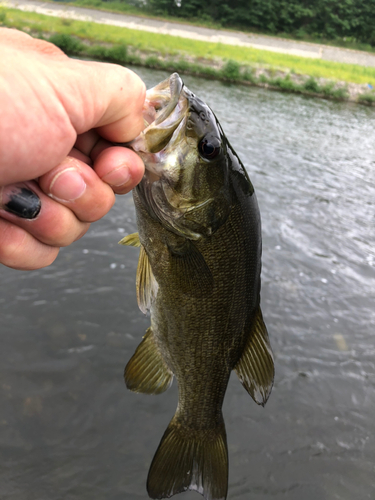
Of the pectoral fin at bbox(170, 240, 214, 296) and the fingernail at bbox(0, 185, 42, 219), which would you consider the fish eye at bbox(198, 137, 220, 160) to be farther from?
the fingernail at bbox(0, 185, 42, 219)

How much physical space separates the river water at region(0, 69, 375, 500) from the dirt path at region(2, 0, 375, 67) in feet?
88.2

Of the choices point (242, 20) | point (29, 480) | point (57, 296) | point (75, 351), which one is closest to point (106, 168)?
point (29, 480)

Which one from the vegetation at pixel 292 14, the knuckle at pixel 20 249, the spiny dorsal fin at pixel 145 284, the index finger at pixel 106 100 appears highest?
the index finger at pixel 106 100

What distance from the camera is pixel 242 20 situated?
129 feet

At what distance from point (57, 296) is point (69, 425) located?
1.88 meters

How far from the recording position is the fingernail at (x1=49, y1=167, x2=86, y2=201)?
1255mm

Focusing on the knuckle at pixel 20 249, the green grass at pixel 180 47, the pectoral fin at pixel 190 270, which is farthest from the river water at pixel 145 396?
the green grass at pixel 180 47

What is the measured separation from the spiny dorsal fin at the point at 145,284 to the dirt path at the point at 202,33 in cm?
3094

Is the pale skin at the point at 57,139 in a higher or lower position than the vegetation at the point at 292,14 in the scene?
higher

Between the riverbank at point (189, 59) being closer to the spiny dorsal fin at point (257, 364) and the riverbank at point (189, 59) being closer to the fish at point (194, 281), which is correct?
the fish at point (194, 281)

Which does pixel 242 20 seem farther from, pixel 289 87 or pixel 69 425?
pixel 69 425

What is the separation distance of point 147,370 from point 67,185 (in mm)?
1441

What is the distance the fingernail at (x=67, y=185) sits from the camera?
1255 millimetres

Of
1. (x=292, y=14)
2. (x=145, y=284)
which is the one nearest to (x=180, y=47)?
(x=292, y=14)
